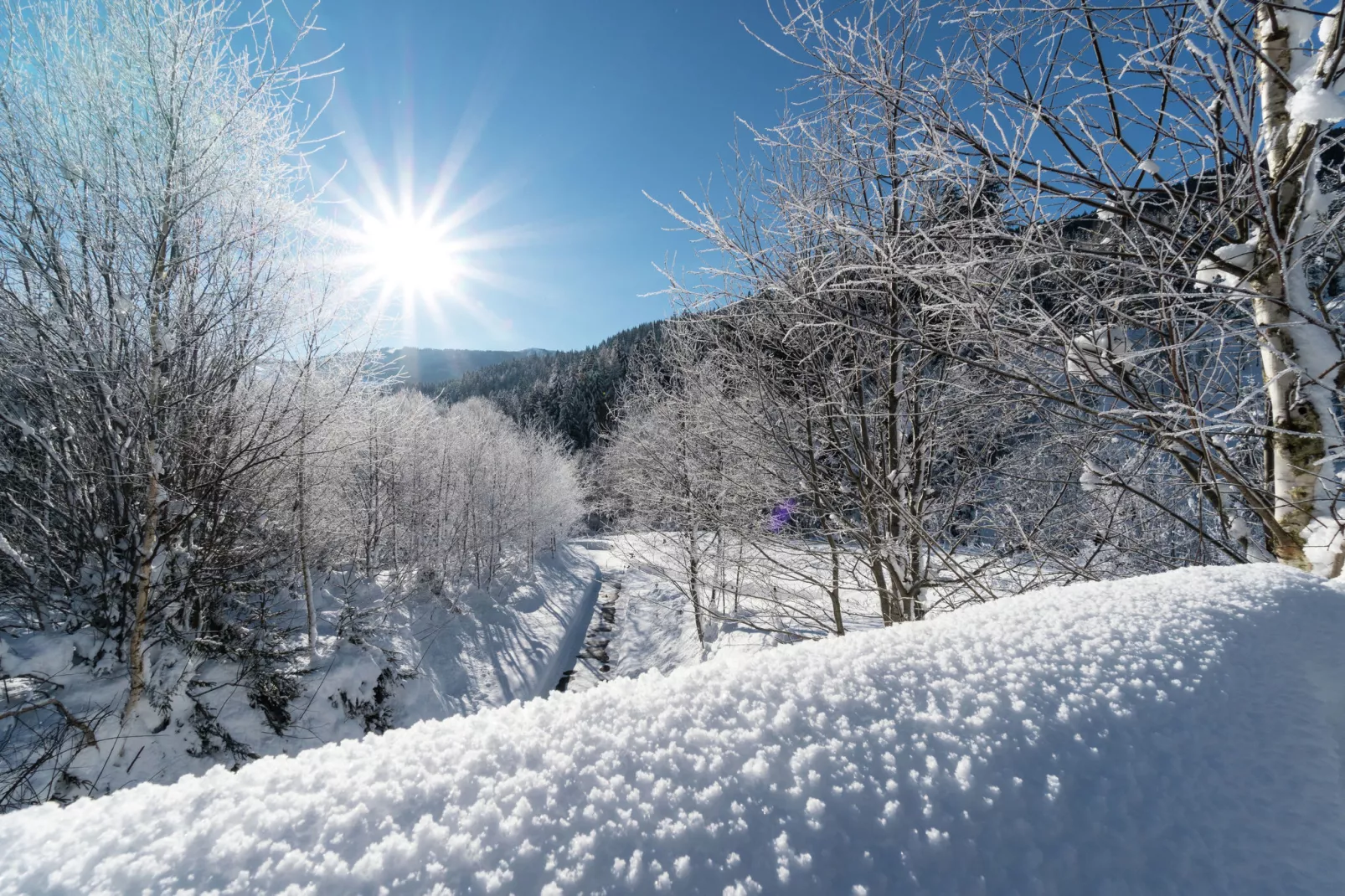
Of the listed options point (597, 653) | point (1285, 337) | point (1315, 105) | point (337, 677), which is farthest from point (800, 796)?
point (597, 653)

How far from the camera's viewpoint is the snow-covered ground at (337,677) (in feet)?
16.4

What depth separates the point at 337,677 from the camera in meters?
8.43

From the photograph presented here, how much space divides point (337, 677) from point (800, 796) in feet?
34.0

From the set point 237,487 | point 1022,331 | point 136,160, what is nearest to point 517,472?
point 237,487

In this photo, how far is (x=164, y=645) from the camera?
223 inches

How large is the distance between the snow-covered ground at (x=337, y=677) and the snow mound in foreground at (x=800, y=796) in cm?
133

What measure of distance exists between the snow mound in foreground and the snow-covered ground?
1328 mm

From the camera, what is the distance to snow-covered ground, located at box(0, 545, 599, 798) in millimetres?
5012

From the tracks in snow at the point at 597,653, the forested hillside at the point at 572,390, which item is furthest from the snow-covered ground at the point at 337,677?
the forested hillside at the point at 572,390

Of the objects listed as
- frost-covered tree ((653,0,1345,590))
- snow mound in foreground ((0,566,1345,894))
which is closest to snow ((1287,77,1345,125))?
frost-covered tree ((653,0,1345,590))

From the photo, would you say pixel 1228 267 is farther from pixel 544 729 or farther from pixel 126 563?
pixel 126 563

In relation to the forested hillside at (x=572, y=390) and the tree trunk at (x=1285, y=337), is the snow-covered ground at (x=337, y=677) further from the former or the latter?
the forested hillside at (x=572, y=390)

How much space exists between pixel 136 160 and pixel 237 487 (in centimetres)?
336

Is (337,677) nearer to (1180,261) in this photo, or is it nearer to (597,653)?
(597,653)
